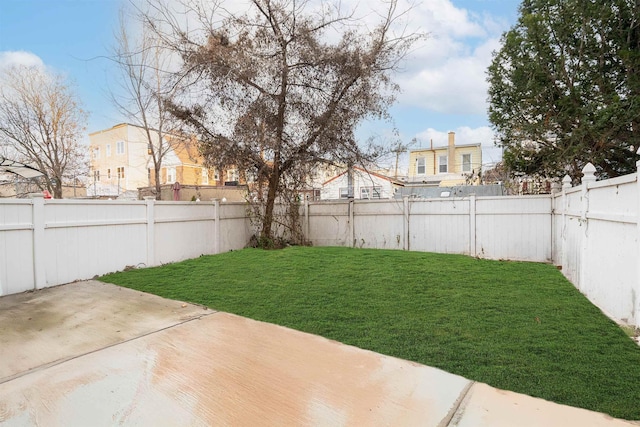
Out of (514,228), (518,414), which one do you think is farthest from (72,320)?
(514,228)

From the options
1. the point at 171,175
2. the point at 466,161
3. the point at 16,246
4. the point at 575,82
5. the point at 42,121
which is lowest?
the point at 16,246

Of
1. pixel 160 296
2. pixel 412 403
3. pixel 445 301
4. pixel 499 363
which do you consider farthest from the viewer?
pixel 160 296

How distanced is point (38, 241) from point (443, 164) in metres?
23.3

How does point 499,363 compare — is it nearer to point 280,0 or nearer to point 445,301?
point 445,301

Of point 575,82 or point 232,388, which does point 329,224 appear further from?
point 232,388

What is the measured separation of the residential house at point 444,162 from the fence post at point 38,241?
792 inches

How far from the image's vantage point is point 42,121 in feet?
54.9

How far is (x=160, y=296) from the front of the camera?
523cm

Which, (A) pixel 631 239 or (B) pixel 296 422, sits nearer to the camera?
(B) pixel 296 422

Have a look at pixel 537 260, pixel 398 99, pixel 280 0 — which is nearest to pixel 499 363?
pixel 537 260

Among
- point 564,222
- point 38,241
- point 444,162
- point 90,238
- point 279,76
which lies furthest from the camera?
point 444,162

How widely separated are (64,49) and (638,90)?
13.2m

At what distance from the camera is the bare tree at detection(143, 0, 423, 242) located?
8.76 metres

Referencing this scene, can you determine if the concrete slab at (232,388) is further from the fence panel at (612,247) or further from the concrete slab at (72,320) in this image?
the fence panel at (612,247)
